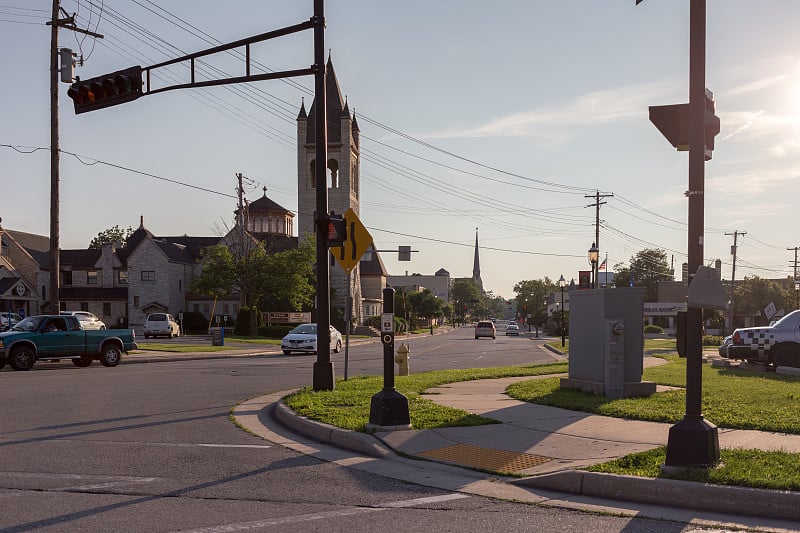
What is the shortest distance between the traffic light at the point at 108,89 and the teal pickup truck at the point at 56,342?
10094 millimetres

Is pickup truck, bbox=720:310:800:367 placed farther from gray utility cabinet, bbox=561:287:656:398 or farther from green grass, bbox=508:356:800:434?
gray utility cabinet, bbox=561:287:656:398

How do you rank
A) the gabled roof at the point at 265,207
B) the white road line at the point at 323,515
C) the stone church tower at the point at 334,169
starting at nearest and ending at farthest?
the white road line at the point at 323,515 < the stone church tower at the point at 334,169 < the gabled roof at the point at 265,207

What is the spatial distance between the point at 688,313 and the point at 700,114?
6.57 ft

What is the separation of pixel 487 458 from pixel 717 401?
549 centimetres

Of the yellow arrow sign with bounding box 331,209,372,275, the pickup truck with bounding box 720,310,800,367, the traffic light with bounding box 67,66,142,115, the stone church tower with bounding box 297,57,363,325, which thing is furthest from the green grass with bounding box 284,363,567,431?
the stone church tower with bounding box 297,57,363,325

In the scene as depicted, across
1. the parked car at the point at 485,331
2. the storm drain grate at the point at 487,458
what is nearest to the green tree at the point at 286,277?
the parked car at the point at 485,331

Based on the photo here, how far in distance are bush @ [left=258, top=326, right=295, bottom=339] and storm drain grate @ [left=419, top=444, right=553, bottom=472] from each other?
5346cm

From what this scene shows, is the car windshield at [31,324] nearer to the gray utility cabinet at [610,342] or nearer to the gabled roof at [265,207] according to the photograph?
the gray utility cabinet at [610,342]

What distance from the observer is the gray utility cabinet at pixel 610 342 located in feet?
42.7

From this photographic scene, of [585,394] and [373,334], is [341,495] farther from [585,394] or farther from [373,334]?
[373,334]

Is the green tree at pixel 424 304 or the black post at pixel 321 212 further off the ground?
the black post at pixel 321 212

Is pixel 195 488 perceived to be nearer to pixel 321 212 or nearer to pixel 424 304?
pixel 321 212

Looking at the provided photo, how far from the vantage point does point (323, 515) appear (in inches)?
239

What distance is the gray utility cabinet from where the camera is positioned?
42.7 feet
